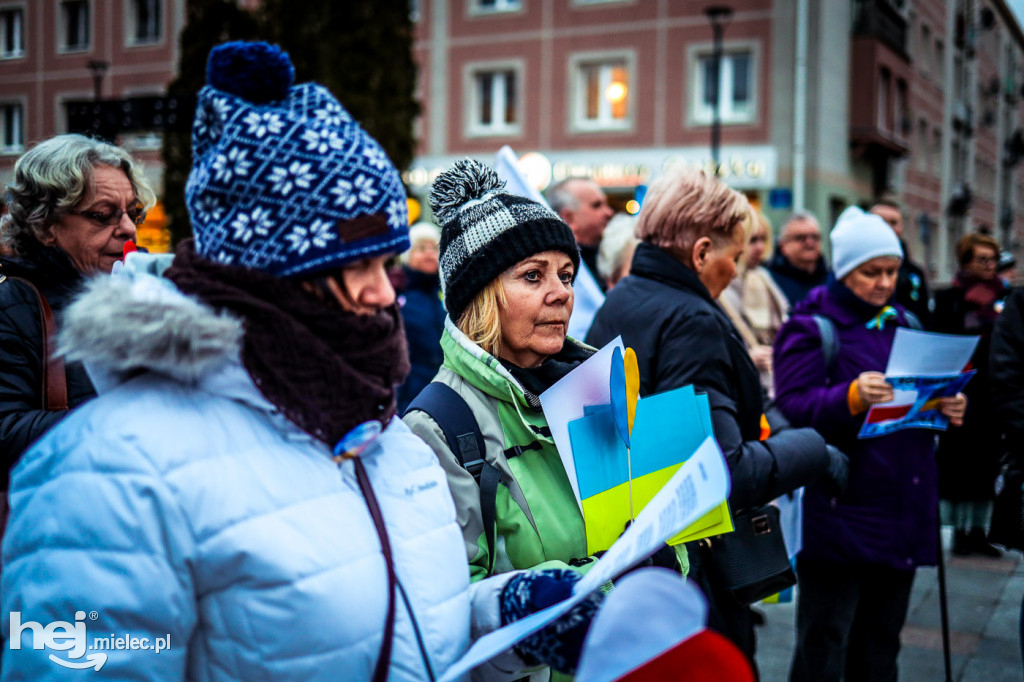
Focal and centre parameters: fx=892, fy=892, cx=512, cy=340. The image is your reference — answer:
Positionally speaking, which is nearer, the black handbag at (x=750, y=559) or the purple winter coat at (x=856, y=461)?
the black handbag at (x=750, y=559)

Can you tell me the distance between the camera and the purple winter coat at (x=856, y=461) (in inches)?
127

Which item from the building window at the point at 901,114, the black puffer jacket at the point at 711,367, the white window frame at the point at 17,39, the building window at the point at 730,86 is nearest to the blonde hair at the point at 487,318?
the black puffer jacket at the point at 711,367

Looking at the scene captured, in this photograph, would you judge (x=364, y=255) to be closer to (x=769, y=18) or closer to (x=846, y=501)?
(x=846, y=501)

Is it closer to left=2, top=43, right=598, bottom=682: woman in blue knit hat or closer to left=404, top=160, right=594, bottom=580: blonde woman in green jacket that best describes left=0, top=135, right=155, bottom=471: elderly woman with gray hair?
left=404, top=160, right=594, bottom=580: blonde woman in green jacket

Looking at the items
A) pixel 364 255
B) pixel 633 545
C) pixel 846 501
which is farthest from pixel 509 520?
pixel 846 501

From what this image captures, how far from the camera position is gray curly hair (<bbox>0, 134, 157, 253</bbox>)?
2.36m

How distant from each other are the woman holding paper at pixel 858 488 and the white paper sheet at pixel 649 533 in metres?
2.07

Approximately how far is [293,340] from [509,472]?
28.9 inches

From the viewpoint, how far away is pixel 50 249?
7.69ft

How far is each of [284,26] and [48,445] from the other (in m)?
16.9

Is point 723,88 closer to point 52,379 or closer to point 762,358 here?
Result: point 762,358

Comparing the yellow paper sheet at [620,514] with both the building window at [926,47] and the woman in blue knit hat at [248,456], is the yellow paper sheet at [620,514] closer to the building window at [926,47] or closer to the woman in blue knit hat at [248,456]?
the woman in blue knit hat at [248,456]

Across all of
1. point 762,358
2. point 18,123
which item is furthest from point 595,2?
point 762,358

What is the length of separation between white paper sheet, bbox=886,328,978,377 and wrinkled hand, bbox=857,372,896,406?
0.16 ft
